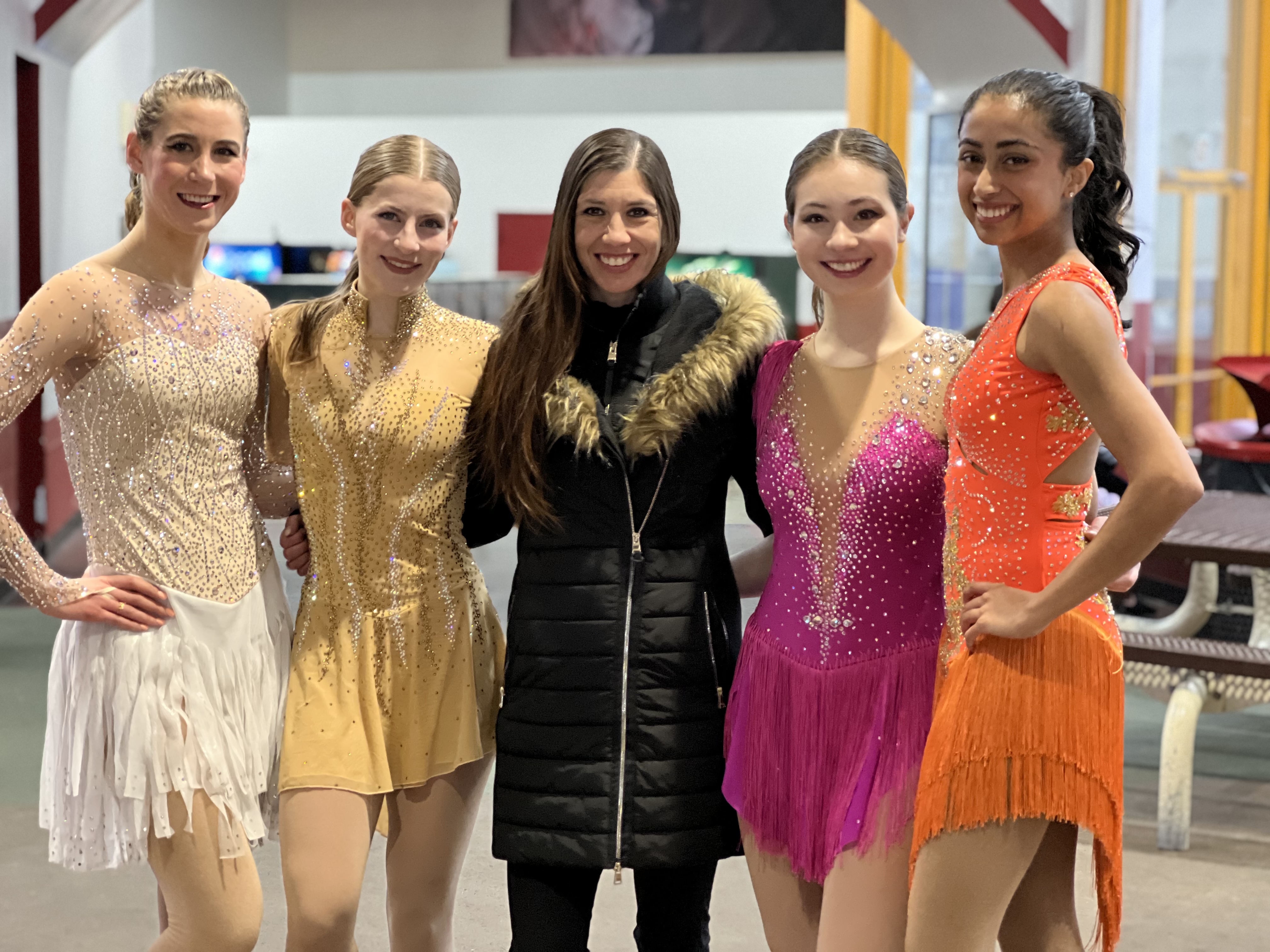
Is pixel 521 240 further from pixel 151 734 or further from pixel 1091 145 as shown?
pixel 1091 145

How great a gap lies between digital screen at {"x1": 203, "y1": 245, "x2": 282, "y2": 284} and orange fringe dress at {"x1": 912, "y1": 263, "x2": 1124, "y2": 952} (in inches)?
539

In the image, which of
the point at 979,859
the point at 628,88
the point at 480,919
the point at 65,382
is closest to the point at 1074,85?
the point at 979,859

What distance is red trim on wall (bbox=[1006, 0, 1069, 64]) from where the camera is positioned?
698cm

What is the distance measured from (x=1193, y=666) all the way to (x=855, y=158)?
8.11 feet

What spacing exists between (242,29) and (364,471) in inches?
657

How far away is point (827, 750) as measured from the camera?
2.11 meters

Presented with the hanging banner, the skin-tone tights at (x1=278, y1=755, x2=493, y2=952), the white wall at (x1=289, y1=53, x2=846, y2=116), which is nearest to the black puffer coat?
the skin-tone tights at (x1=278, y1=755, x2=493, y2=952)

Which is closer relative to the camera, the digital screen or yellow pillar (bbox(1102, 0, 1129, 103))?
yellow pillar (bbox(1102, 0, 1129, 103))

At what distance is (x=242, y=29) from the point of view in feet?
57.3

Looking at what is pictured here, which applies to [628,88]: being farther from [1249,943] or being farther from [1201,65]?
[1249,943]

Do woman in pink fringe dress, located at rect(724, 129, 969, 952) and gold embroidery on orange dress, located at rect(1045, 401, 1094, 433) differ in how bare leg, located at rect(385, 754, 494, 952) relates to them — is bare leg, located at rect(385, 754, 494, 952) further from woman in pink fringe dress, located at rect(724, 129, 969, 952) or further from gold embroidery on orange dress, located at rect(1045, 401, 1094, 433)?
gold embroidery on orange dress, located at rect(1045, 401, 1094, 433)

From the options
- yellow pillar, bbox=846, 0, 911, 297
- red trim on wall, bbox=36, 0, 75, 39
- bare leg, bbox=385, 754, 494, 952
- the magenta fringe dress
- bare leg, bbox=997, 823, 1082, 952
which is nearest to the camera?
bare leg, bbox=997, 823, 1082, 952

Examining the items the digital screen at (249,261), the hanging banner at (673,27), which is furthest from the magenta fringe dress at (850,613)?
the hanging banner at (673,27)

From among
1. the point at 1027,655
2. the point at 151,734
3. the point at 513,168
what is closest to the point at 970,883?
the point at 1027,655
